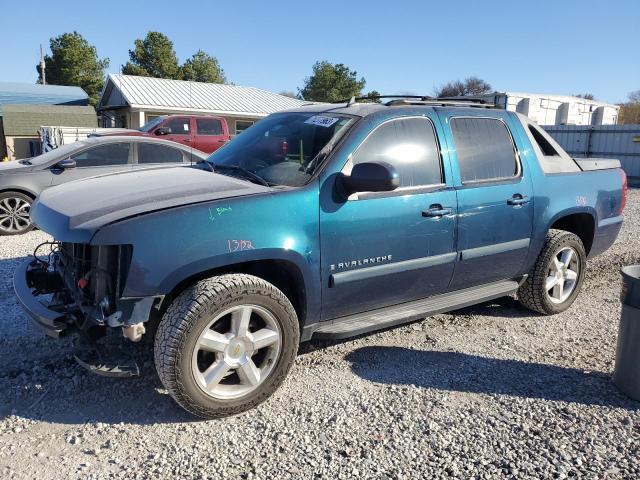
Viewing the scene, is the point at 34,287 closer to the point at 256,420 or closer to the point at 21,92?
the point at 256,420

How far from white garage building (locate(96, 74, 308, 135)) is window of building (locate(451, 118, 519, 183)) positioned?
20.9 meters

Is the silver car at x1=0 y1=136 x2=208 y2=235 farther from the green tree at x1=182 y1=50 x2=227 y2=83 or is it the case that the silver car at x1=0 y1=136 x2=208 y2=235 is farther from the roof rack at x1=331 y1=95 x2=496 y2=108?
the green tree at x1=182 y1=50 x2=227 y2=83

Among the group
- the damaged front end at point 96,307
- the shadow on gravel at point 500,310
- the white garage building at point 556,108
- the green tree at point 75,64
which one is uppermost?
the green tree at point 75,64

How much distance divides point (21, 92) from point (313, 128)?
30767 mm

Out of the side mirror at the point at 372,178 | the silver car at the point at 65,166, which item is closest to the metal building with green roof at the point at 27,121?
the silver car at the point at 65,166

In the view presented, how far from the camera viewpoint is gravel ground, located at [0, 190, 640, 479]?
2750 mm

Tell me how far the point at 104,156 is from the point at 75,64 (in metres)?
40.6

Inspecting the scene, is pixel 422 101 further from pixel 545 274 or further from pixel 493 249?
pixel 545 274

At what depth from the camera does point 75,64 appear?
4297 cm

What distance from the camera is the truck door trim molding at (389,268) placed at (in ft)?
11.4

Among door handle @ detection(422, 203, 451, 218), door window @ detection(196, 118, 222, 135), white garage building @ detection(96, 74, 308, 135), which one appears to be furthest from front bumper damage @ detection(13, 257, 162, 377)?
white garage building @ detection(96, 74, 308, 135)

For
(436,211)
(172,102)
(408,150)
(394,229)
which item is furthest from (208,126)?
(394,229)

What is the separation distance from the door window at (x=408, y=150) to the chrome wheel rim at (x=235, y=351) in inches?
50.2

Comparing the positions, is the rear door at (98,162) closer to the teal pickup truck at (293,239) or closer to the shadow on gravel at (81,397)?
the teal pickup truck at (293,239)
